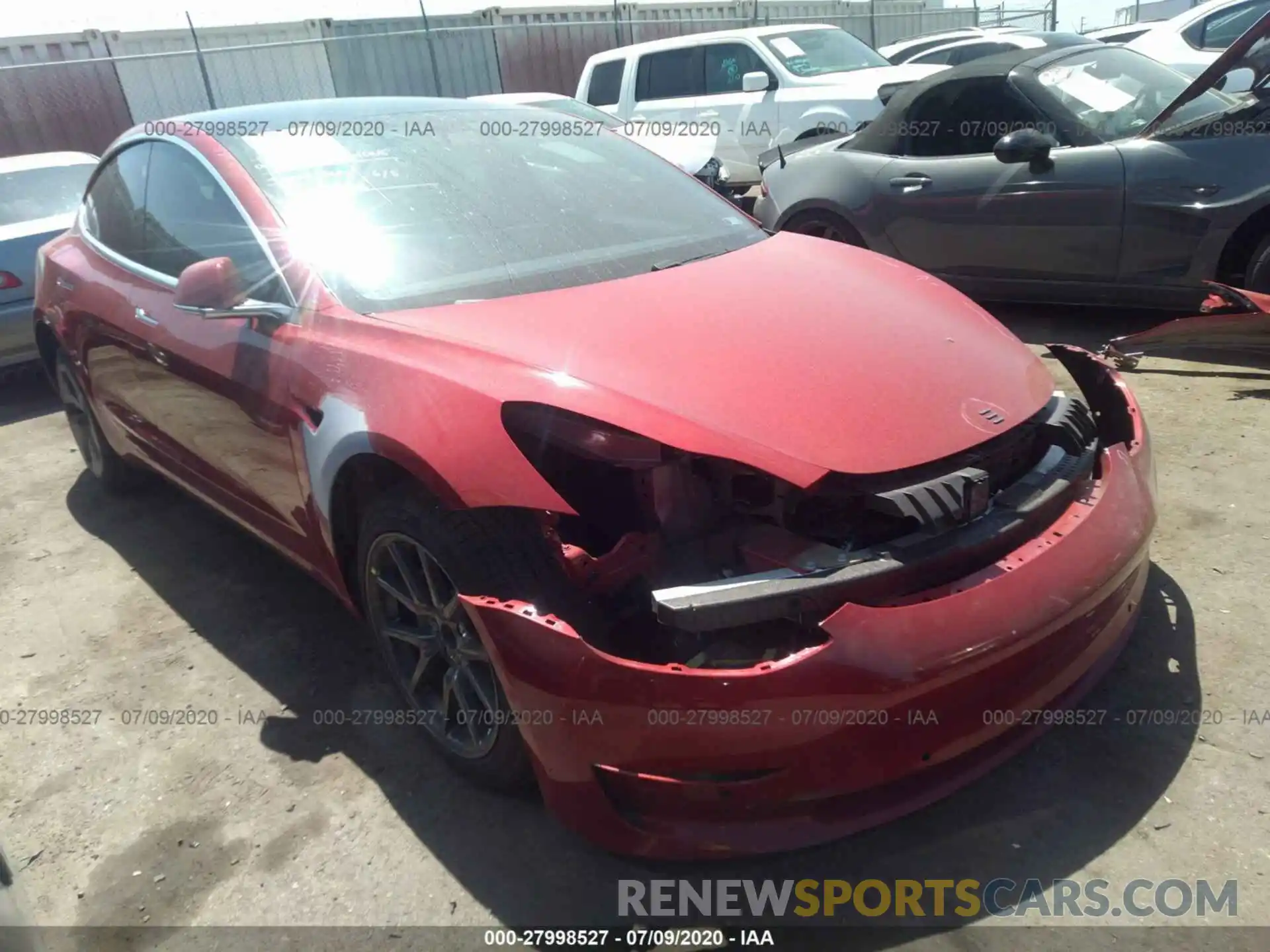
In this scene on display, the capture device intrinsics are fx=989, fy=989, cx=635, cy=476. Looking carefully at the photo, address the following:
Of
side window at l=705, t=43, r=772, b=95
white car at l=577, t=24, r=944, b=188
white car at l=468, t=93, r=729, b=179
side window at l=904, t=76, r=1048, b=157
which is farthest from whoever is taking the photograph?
side window at l=705, t=43, r=772, b=95

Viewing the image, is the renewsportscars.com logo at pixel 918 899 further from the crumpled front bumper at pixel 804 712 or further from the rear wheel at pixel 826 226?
the rear wheel at pixel 826 226

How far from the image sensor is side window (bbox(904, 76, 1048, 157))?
554 cm

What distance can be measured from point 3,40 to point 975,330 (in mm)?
15706

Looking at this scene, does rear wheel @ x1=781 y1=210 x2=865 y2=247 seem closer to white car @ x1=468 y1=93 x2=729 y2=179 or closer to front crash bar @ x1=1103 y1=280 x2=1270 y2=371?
front crash bar @ x1=1103 y1=280 x2=1270 y2=371

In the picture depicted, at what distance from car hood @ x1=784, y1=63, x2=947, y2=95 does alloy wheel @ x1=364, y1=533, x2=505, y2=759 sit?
8.01m

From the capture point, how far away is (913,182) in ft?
18.8

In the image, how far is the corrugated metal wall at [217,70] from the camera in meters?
14.5

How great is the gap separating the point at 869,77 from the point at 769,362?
8.25 m

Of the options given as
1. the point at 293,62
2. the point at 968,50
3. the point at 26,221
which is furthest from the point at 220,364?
the point at 293,62

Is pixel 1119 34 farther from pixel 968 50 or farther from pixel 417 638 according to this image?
pixel 417 638

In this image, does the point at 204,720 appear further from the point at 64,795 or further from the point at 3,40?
the point at 3,40

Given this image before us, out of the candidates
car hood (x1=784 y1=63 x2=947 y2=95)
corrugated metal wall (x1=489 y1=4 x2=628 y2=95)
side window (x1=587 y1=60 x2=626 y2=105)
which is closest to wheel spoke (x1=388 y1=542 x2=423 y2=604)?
car hood (x1=784 y1=63 x2=947 y2=95)

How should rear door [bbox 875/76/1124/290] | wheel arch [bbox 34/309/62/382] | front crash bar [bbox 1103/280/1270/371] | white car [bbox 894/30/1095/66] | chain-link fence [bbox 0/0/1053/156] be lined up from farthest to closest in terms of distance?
chain-link fence [bbox 0/0/1053/156], white car [bbox 894/30/1095/66], rear door [bbox 875/76/1124/290], wheel arch [bbox 34/309/62/382], front crash bar [bbox 1103/280/1270/371]

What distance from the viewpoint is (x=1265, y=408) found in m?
4.21
